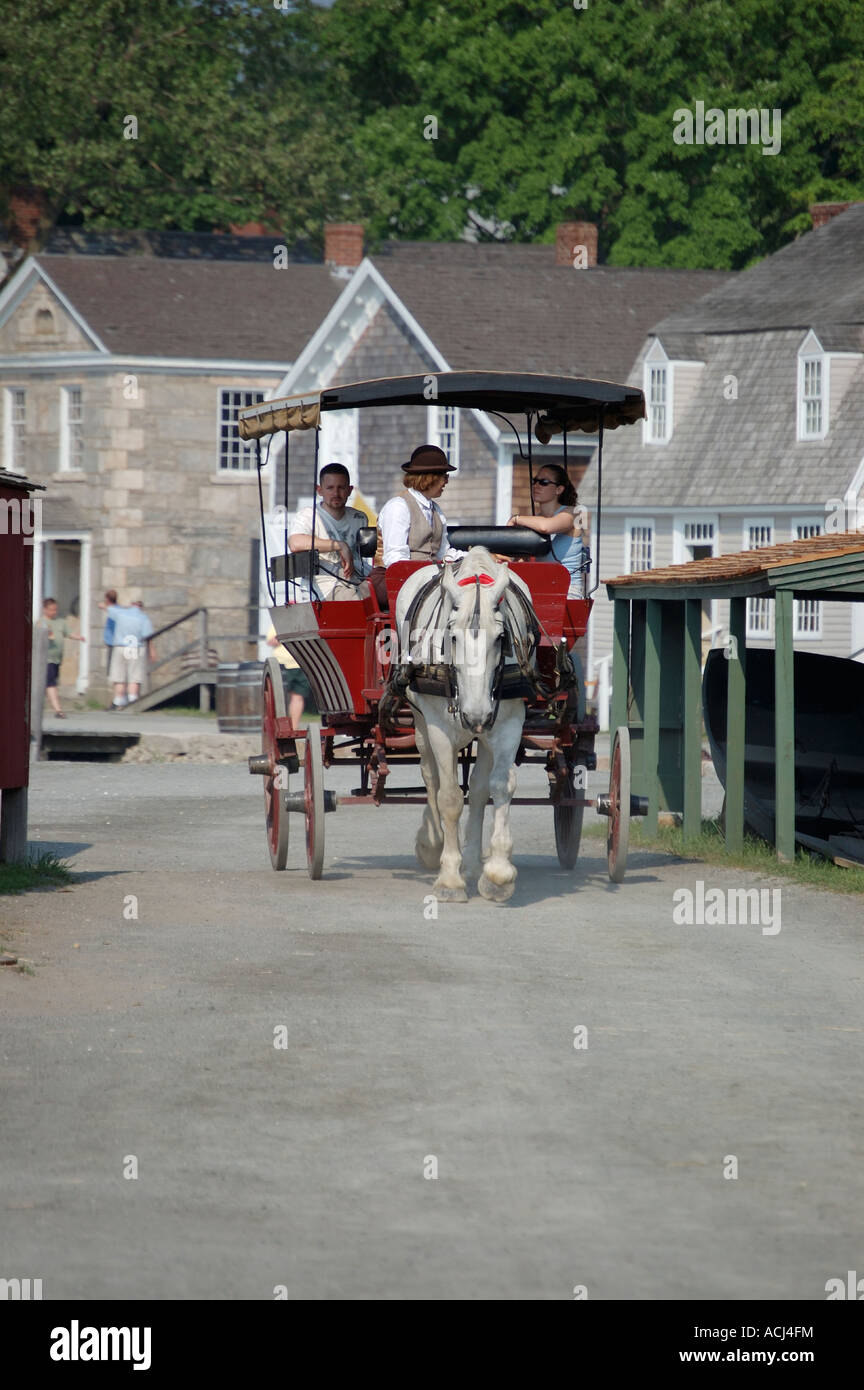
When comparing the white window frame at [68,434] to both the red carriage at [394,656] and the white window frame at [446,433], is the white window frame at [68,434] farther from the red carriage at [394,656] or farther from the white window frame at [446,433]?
the red carriage at [394,656]

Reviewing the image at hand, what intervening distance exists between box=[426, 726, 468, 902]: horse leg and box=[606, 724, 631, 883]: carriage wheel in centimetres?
136

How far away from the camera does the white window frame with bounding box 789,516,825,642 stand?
4106 cm

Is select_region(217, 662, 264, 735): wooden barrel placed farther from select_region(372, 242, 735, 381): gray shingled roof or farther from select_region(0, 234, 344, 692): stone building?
select_region(0, 234, 344, 692): stone building

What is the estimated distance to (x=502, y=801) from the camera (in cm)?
1318

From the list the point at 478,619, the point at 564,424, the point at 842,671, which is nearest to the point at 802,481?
the point at 842,671

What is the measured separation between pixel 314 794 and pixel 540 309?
115ft

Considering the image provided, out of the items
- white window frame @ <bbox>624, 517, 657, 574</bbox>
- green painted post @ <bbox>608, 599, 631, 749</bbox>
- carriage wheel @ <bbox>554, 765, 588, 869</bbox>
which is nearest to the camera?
carriage wheel @ <bbox>554, 765, 588, 869</bbox>

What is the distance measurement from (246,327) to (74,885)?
120 feet

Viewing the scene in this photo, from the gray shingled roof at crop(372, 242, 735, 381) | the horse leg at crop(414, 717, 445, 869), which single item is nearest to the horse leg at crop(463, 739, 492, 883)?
the horse leg at crop(414, 717, 445, 869)

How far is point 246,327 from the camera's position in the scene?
49812 mm

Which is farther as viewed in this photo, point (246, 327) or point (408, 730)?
point (246, 327)

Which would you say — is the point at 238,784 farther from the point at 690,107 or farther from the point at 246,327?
the point at 690,107

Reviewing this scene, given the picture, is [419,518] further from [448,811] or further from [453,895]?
[453,895]

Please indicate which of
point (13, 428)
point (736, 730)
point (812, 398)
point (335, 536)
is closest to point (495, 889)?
point (335, 536)
